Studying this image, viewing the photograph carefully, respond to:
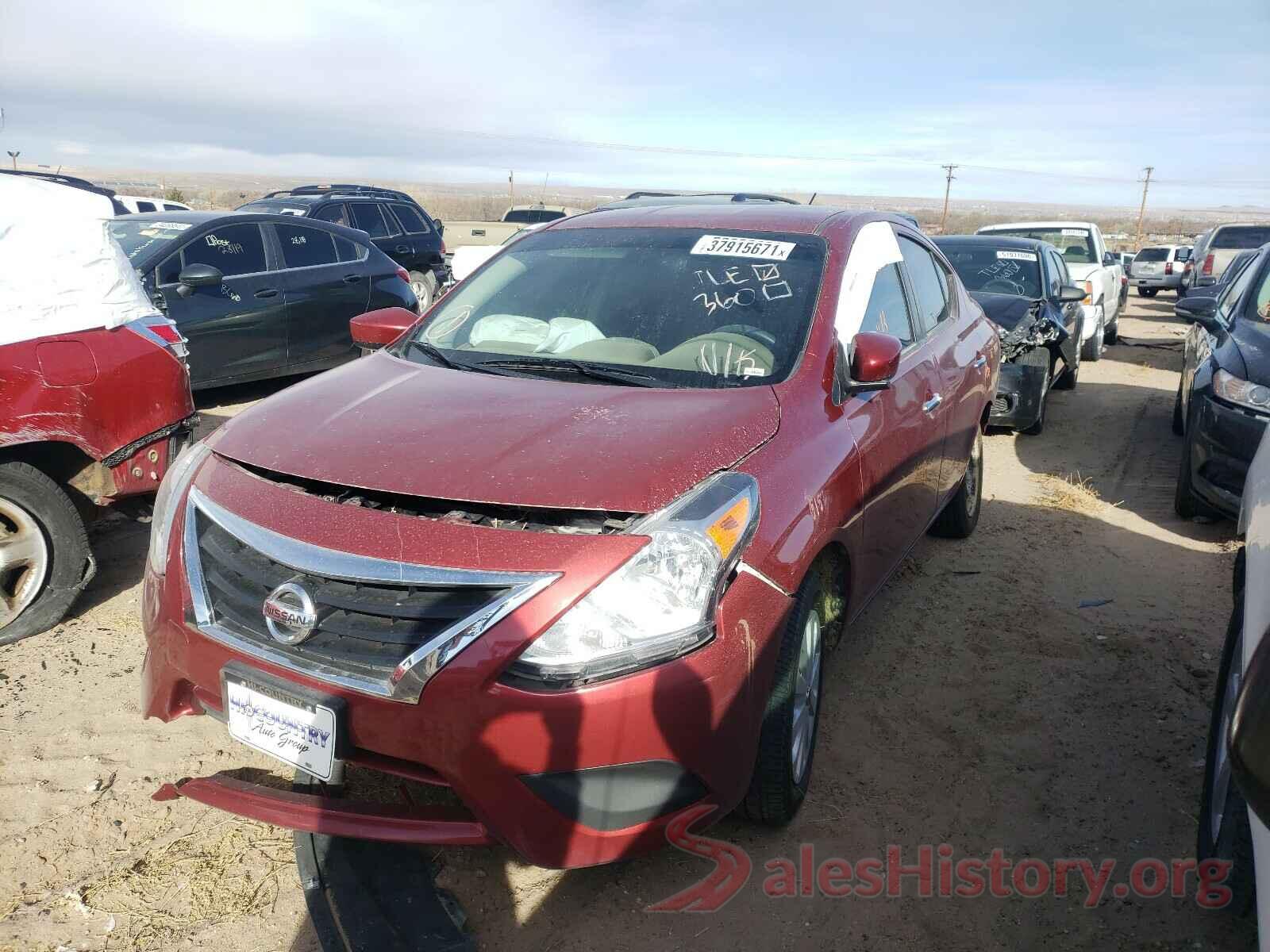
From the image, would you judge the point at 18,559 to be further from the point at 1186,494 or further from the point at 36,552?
the point at 1186,494

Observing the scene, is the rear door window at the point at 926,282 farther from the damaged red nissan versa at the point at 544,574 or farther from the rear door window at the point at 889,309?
the damaged red nissan versa at the point at 544,574

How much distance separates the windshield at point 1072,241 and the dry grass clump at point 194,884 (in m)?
12.3

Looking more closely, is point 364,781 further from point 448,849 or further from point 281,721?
point 281,721

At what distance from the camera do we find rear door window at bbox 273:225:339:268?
8.31 metres

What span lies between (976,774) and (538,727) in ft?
5.87

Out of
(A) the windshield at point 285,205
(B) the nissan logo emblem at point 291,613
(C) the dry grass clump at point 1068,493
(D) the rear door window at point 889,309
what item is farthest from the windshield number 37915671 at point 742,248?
(A) the windshield at point 285,205

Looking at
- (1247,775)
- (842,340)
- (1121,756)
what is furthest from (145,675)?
(1121,756)

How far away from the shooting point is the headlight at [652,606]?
2.08m

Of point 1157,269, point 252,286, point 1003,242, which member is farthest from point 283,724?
point 1157,269

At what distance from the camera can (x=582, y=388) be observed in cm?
293

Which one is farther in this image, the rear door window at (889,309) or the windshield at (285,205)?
the windshield at (285,205)

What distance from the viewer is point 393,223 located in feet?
47.0

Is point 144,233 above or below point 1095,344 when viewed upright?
above

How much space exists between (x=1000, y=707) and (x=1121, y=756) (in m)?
0.44
